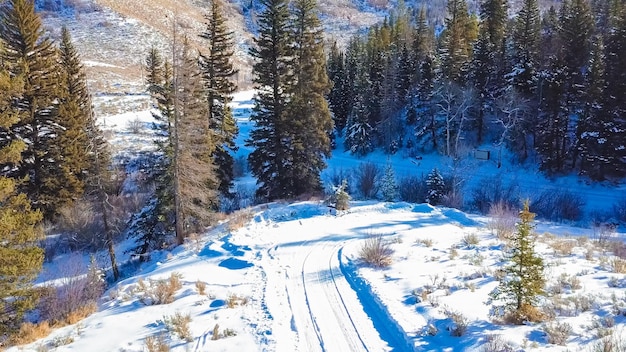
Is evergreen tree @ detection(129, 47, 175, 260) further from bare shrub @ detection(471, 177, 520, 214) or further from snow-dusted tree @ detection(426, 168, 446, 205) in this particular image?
bare shrub @ detection(471, 177, 520, 214)

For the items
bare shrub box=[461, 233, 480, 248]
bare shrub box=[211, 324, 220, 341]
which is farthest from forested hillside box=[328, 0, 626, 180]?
bare shrub box=[211, 324, 220, 341]

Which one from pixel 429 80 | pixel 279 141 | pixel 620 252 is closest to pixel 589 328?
pixel 620 252

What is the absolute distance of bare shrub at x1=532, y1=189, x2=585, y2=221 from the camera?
30.3 m

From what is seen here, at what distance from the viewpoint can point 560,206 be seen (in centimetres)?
3130

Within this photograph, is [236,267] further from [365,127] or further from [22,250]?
[365,127]

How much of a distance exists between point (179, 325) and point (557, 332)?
22.2 ft

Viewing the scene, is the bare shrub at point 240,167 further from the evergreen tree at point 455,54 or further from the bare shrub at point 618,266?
the bare shrub at point 618,266

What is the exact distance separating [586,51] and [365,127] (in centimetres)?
2388

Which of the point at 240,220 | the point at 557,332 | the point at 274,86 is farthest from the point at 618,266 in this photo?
the point at 274,86

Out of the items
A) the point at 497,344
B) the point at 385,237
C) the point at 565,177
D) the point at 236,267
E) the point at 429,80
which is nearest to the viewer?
the point at 497,344

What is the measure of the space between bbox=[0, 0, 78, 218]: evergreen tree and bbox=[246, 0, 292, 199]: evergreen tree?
40.8 feet

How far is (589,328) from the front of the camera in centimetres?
699

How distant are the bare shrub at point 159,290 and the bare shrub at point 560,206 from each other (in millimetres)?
26922

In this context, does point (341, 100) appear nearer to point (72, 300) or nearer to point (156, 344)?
point (72, 300)
